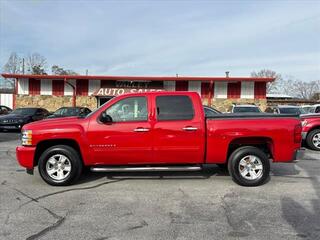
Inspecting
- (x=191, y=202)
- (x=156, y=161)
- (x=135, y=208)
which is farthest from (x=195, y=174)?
(x=135, y=208)

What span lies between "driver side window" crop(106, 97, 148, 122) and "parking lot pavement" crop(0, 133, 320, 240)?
133 centimetres

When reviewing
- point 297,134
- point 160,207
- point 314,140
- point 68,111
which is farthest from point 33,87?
point 160,207

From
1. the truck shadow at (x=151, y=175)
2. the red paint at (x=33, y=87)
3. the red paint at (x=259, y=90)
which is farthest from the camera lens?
the red paint at (x=33, y=87)

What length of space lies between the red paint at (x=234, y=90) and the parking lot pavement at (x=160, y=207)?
2302 cm

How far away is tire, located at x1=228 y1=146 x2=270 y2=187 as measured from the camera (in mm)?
6891

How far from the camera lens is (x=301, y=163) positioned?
967 centimetres

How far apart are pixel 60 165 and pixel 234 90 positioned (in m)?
25.5

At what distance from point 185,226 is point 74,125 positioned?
10.4ft

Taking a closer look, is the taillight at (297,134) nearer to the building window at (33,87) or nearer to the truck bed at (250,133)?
the truck bed at (250,133)

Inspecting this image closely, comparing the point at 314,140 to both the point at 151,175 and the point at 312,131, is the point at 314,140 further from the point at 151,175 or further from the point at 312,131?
the point at 151,175

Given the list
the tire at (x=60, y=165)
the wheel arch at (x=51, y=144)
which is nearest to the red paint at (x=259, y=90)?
the wheel arch at (x=51, y=144)

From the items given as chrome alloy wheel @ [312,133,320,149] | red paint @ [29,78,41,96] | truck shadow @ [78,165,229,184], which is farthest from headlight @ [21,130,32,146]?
red paint @ [29,78,41,96]

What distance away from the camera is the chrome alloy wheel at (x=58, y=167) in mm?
6848

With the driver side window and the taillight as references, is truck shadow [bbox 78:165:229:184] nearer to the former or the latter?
the driver side window
